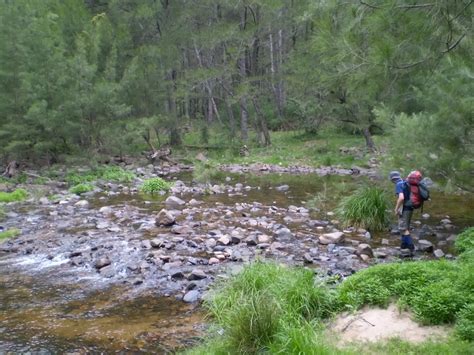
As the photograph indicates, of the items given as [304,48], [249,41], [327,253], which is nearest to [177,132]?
[249,41]

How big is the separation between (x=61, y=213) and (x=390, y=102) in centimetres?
1026

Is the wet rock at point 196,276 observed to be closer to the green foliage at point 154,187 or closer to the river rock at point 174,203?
the river rock at point 174,203

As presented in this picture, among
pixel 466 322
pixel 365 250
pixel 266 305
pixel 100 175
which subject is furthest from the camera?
pixel 100 175

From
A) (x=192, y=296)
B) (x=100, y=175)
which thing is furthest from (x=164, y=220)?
(x=100, y=175)

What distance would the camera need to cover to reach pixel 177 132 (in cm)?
2906

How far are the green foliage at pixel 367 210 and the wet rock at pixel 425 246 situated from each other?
1.35m

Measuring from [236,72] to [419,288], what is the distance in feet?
72.5

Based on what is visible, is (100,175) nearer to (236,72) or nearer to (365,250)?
A: (236,72)

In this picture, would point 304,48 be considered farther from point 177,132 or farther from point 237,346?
point 237,346

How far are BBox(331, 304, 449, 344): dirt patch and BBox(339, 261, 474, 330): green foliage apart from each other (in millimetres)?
112

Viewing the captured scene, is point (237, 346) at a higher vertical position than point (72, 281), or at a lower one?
higher

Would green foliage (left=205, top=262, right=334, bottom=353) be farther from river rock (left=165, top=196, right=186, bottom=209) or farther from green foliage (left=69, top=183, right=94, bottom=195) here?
green foliage (left=69, top=183, right=94, bottom=195)

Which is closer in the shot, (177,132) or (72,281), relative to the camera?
(72,281)

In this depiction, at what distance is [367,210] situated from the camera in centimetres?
1139
